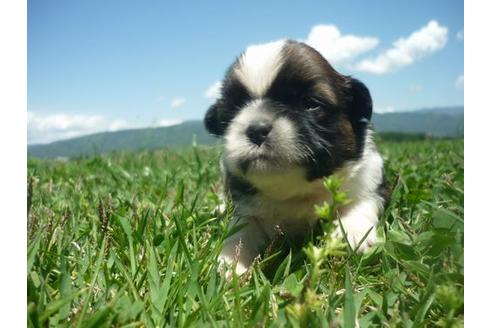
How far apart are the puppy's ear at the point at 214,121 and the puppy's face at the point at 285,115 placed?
3 cm

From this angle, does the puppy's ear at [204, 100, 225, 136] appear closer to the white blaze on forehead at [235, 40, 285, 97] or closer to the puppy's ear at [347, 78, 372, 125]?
the white blaze on forehead at [235, 40, 285, 97]

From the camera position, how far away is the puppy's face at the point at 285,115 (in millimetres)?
1836

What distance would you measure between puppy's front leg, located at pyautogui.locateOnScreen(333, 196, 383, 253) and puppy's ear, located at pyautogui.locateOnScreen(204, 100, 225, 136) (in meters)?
0.66

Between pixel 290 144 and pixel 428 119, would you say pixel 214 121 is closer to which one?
pixel 290 144

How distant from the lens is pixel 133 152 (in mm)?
6133

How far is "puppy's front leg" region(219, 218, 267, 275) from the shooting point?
6.50ft

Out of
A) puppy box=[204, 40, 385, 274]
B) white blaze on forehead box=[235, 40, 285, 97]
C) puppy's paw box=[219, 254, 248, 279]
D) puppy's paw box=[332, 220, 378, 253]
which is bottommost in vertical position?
puppy's paw box=[219, 254, 248, 279]

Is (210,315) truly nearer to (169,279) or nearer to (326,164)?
(169,279)

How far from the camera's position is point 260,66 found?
1979 millimetres

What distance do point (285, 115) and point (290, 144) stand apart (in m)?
0.13
